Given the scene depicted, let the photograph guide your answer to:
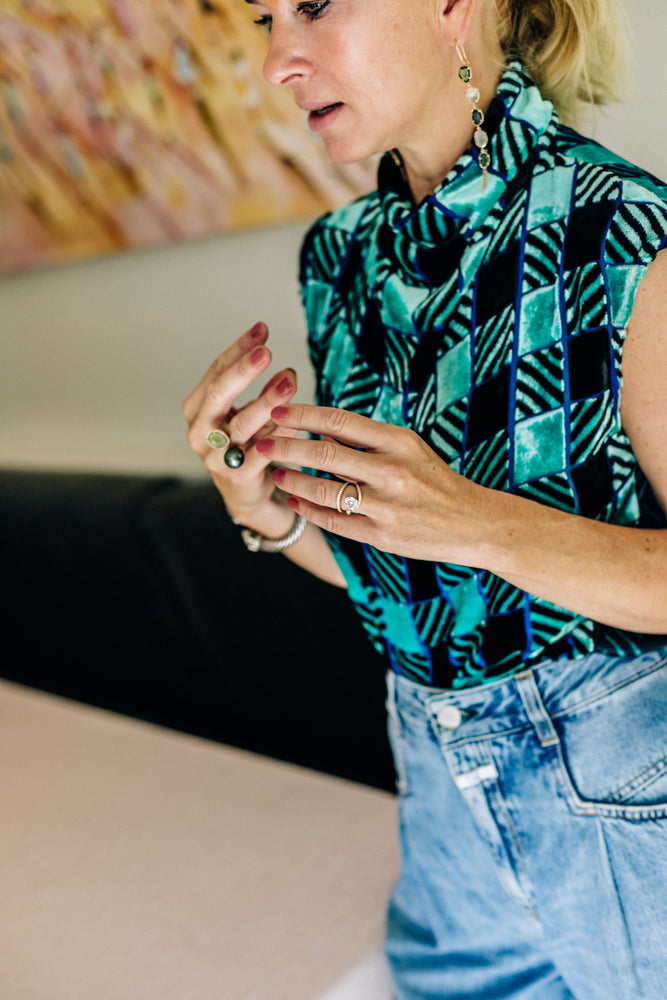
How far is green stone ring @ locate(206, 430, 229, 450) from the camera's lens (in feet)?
2.37

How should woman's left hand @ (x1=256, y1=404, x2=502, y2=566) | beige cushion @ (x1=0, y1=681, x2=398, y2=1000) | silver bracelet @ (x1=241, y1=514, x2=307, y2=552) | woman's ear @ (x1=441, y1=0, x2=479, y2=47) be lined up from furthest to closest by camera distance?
beige cushion @ (x1=0, y1=681, x2=398, y2=1000), silver bracelet @ (x1=241, y1=514, x2=307, y2=552), woman's ear @ (x1=441, y1=0, x2=479, y2=47), woman's left hand @ (x1=256, y1=404, x2=502, y2=566)

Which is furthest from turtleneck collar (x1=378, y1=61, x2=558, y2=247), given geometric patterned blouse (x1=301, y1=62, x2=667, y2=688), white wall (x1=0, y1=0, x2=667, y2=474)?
white wall (x1=0, y1=0, x2=667, y2=474)

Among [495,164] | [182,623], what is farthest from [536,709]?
[182,623]

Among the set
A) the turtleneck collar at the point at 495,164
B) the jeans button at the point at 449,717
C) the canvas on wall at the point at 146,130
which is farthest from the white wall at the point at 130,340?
the jeans button at the point at 449,717

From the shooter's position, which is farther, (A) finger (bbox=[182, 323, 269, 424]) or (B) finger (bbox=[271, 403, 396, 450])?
(A) finger (bbox=[182, 323, 269, 424])

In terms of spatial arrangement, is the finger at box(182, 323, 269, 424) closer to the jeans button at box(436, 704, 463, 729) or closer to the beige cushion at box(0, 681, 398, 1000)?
the jeans button at box(436, 704, 463, 729)

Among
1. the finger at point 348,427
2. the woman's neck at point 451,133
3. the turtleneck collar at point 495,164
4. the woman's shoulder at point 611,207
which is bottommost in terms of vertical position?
the finger at point 348,427

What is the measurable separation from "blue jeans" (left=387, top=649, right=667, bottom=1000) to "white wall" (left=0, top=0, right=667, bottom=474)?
0.74m

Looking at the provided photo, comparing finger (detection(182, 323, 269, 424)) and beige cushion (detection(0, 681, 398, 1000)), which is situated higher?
finger (detection(182, 323, 269, 424))

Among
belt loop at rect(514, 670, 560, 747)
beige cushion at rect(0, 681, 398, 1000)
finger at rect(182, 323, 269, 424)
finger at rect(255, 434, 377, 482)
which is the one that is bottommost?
beige cushion at rect(0, 681, 398, 1000)

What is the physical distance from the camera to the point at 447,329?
68 cm

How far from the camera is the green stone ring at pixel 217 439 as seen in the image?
28.5 inches

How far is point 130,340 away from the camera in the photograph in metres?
1.60

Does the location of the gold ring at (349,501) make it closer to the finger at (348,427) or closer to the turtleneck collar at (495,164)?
the finger at (348,427)
